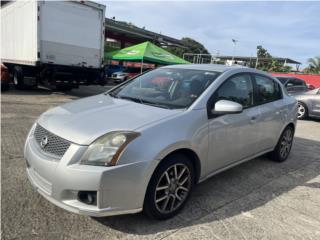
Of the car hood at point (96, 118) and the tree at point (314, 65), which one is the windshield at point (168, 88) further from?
the tree at point (314, 65)

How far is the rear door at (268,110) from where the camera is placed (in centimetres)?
451

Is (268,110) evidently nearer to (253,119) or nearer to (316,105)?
(253,119)

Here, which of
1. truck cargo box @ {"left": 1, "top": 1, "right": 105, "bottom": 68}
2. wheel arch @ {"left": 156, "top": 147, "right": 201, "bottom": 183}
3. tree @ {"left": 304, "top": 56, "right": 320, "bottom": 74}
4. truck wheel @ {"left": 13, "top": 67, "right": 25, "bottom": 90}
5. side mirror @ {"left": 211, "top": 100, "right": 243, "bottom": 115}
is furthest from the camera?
tree @ {"left": 304, "top": 56, "right": 320, "bottom": 74}

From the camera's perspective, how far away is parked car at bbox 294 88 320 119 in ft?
35.1

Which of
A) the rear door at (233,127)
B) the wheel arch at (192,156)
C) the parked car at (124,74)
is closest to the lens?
the wheel arch at (192,156)

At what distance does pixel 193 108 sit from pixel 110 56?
14268 mm

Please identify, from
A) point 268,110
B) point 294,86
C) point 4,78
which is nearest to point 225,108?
point 268,110

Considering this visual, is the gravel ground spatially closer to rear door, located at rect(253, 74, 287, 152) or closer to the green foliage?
rear door, located at rect(253, 74, 287, 152)

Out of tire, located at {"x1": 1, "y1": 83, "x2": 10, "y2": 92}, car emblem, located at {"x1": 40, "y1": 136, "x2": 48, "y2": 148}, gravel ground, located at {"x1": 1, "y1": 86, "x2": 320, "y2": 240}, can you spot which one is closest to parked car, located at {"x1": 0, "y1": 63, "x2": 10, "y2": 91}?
tire, located at {"x1": 1, "y1": 83, "x2": 10, "y2": 92}

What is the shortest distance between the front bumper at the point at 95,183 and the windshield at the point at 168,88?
103 cm

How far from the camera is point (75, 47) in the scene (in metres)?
11.4

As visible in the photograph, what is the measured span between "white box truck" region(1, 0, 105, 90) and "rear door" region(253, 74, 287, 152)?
8.20 m

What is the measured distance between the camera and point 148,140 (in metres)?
2.80

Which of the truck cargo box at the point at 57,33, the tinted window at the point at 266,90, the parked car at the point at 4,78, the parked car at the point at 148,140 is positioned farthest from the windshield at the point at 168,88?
the parked car at the point at 4,78
